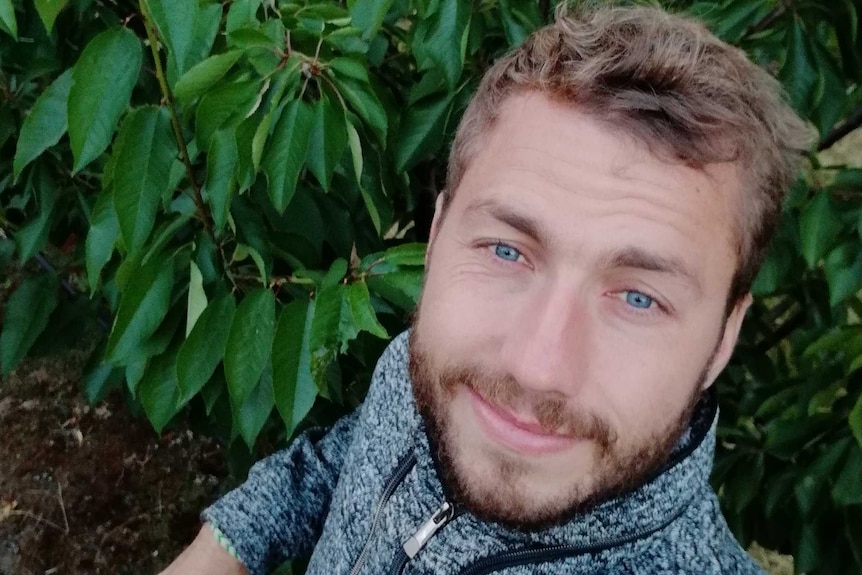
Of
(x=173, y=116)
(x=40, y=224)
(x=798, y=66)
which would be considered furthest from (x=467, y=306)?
(x=40, y=224)

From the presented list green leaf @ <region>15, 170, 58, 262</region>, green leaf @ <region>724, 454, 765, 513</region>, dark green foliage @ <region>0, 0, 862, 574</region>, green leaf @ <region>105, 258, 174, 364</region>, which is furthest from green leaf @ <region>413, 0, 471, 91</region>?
green leaf @ <region>724, 454, 765, 513</region>

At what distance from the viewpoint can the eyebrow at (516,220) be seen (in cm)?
84

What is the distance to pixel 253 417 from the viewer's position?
106 cm

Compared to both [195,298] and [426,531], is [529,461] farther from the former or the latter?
[195,298]

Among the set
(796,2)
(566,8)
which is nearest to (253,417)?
(566,8)

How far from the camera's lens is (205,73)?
0.79 m

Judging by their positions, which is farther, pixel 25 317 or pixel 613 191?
pixel 25 317

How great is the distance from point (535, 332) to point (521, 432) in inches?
4.9

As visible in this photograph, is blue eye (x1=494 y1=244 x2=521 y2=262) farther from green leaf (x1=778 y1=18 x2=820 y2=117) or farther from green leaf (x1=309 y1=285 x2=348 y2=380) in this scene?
green leaf (x1=778 y1=18 x2=820 y2=117)

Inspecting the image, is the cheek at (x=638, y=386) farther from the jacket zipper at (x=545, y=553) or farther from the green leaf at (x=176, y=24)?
the green leaf at (x=176, y=24)

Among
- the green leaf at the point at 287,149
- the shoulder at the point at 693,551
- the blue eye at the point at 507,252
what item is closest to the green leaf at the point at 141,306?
the green leaf at the point at 287,149

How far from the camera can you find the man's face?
82 centimetres

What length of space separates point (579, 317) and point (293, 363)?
35 cm

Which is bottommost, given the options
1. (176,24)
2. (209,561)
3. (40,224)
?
(209,561)
